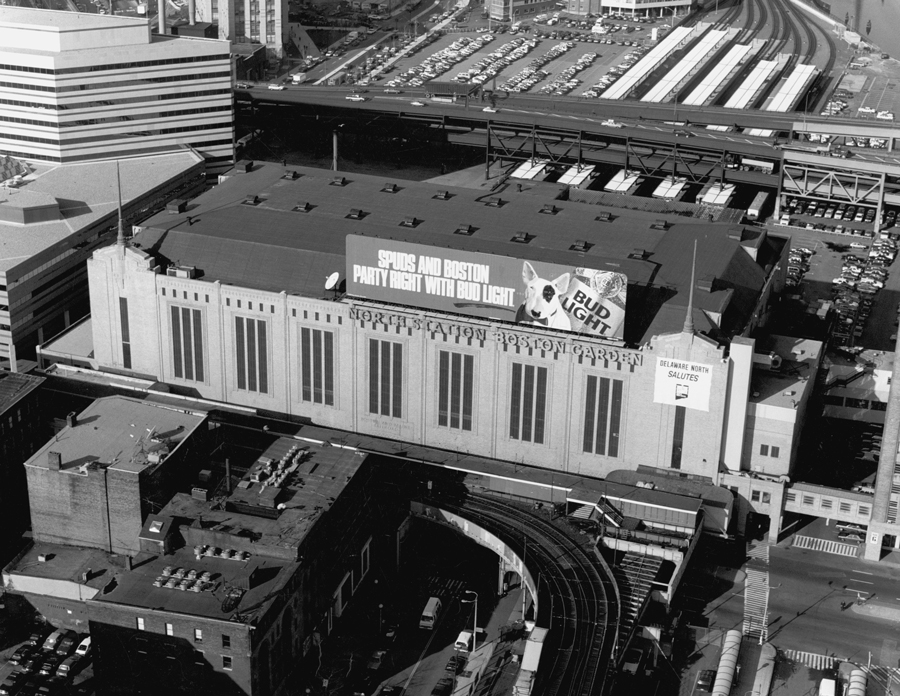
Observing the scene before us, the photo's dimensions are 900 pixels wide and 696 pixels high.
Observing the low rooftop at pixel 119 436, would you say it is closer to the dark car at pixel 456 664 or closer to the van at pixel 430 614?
the van at pixel 430 614

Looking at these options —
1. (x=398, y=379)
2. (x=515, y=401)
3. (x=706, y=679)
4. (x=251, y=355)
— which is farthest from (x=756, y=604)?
(x=251, y=355)

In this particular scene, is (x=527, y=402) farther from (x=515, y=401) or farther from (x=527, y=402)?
(x=515, y=401)

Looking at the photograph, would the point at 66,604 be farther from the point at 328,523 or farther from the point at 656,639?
the point at 656,639

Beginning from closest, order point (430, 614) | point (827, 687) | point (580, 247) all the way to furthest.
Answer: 1. point (827, 687)
2. point (430, 614)
3. point (580, 247)

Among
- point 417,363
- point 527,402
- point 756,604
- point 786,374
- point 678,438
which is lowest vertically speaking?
point 756,604

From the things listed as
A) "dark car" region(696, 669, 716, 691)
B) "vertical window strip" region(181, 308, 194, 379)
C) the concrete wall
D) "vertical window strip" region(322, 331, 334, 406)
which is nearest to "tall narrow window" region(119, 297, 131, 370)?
the concrete wall

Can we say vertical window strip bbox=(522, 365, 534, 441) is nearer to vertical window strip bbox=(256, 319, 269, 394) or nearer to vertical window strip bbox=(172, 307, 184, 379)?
vertical window strip bbox=(256, 319, 269, 394)
